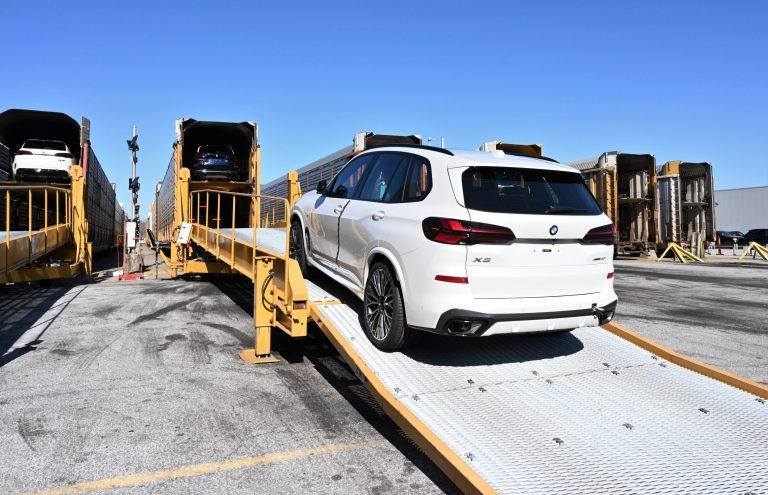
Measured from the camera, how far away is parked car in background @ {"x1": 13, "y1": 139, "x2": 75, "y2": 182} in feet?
45.2

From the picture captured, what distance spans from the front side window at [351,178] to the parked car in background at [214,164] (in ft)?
27.5

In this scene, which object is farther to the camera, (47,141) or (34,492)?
(47,141)

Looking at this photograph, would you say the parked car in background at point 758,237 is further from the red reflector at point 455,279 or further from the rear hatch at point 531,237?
the red reflector at point 455,279

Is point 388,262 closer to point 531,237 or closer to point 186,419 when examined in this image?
point 531,237

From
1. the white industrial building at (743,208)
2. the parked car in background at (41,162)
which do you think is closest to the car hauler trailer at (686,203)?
the parked car in background at (41,162)

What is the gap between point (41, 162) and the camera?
13867 mm

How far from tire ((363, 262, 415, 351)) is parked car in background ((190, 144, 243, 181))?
996 centimetres

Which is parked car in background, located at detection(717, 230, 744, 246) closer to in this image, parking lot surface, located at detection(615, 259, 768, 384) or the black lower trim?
parking lot surface, located at detection(615, 259, 768, 384)

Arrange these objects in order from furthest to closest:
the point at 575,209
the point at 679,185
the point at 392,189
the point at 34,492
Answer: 1. the point at 679,185
2. the point at 392,189
3. the point at 575,209
4. the point at 34,492

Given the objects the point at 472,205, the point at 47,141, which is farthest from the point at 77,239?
the point at 472,205

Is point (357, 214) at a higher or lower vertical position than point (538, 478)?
higher

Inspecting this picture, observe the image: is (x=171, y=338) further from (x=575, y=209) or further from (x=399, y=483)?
(x=575, y=209)

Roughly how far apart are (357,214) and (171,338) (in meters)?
3.77

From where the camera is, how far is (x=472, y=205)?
11.9 ft
